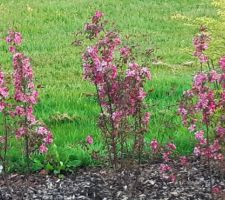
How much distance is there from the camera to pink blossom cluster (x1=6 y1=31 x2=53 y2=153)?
4.13m

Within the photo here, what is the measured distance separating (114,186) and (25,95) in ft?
3.21

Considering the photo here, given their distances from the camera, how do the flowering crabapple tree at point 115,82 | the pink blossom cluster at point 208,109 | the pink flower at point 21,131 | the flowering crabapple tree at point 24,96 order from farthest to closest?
the pink flower at point 21,131
the flowering crabapple tree at point 24,96
the flowering crabapple tree at point 115,82
the pink blossom cluster at point 208,109

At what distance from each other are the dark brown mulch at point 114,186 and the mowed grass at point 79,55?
340 millimetres

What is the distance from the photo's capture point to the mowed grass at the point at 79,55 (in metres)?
5.76

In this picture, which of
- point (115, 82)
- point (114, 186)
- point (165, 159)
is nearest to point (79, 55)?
point (114, 186)

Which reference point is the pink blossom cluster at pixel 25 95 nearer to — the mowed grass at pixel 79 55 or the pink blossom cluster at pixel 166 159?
the pink blossom cluster at pixel 166 159

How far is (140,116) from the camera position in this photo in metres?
4.25

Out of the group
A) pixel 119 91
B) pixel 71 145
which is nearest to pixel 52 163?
pixel 71 145

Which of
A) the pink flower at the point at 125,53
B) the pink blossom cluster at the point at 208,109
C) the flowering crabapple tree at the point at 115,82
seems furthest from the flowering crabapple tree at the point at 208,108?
the pink flower at the point at 125,53

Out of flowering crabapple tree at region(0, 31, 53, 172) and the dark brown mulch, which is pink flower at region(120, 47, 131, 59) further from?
the dark brown mulch

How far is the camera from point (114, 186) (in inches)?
183

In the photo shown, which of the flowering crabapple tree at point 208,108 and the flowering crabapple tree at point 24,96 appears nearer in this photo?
the flowering crabapple tree at point 208,108

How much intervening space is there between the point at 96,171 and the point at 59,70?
3707 mm

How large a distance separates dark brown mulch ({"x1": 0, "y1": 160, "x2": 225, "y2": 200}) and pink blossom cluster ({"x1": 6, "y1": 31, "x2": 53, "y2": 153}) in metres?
0.42
